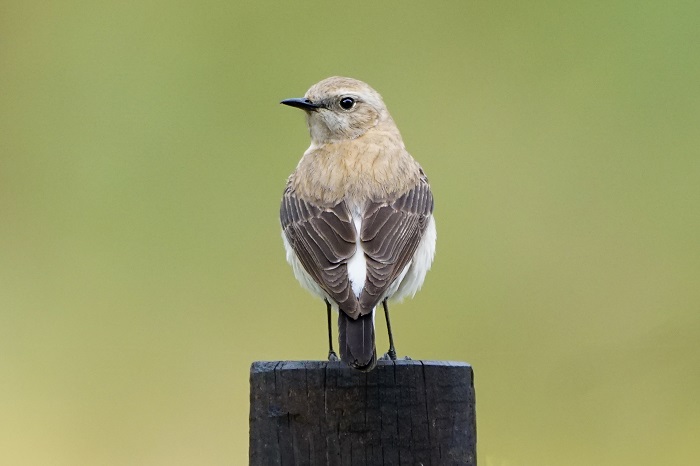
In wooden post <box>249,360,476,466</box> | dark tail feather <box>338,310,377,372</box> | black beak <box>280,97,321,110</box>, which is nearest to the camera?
wooden post <box>249,360,476,466</box>

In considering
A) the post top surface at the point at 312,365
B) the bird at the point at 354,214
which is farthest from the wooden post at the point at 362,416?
the bird at the point at 354,214

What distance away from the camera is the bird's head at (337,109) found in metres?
8.34

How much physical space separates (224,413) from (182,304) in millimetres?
1194

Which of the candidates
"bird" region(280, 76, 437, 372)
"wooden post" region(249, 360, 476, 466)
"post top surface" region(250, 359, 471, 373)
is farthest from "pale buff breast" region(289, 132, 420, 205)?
"wooden post" region(249, 360, 476, 466)

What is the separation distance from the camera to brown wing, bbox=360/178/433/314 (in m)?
6.18

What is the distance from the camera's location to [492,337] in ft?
31.4

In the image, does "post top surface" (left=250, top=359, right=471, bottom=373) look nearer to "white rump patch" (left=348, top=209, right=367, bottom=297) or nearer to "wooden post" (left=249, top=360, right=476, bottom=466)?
"wooden post" (left=249, top=360, right=476, bottom=466)

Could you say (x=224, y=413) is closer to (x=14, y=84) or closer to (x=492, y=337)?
(x=492, y=337)

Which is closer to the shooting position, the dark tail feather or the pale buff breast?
the dark tail feather

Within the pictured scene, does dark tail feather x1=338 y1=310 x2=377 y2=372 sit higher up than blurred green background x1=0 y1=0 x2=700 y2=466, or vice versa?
blurred green background x1=0 y1=0 x2=700 y2=466

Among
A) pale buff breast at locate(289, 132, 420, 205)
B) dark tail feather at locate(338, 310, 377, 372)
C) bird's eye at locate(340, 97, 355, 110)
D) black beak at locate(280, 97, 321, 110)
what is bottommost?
dark tail feather at locate(338, 310, 377, 372)

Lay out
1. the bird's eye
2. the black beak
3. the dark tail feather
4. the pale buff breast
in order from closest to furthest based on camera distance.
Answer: the dark tail feather → the pale buff breast → the black beak → the bird's eye

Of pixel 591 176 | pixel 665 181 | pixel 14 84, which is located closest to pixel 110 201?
pixel 14 84

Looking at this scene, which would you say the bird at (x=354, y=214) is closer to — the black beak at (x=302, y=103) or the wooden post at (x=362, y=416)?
the black beak at (x=302, y=103)
